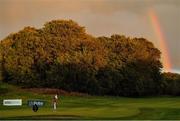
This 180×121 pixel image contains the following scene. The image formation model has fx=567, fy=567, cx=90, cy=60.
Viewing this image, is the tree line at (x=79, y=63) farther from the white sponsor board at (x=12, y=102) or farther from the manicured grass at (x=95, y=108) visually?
the white sponsor board at (x=12, y=102)

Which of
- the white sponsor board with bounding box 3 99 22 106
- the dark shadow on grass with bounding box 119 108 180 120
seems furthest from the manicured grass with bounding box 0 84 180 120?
the white sponsor board with bounding box 3 99 22 106

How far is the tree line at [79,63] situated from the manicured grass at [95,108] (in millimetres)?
739

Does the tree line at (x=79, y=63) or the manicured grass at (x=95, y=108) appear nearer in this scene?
the manicured grass at (x=95, y=108)

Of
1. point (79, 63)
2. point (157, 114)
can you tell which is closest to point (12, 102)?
point (79, 63)

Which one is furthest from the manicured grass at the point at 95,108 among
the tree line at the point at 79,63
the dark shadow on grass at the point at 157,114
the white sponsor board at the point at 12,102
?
the tree line at the point at 79,63

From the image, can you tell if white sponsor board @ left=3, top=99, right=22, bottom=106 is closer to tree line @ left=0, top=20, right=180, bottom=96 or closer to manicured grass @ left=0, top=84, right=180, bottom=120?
manicured grass @ left=0, top=84, right=180, bottom=120

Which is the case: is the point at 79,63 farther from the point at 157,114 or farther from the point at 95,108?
the point at 157,114

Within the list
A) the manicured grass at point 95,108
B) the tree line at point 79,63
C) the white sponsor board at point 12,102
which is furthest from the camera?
the tree line at point 79,63

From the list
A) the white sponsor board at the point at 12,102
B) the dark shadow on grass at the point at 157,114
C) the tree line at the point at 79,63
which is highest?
the tree line at the point at 79,63

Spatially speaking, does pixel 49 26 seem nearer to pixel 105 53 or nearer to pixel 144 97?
pixel 105 53

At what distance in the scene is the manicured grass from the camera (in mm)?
24234

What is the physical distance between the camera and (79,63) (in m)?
27.7

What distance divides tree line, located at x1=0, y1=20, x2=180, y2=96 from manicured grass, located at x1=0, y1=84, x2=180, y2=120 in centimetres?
74

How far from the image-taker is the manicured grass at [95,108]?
2423 cm
